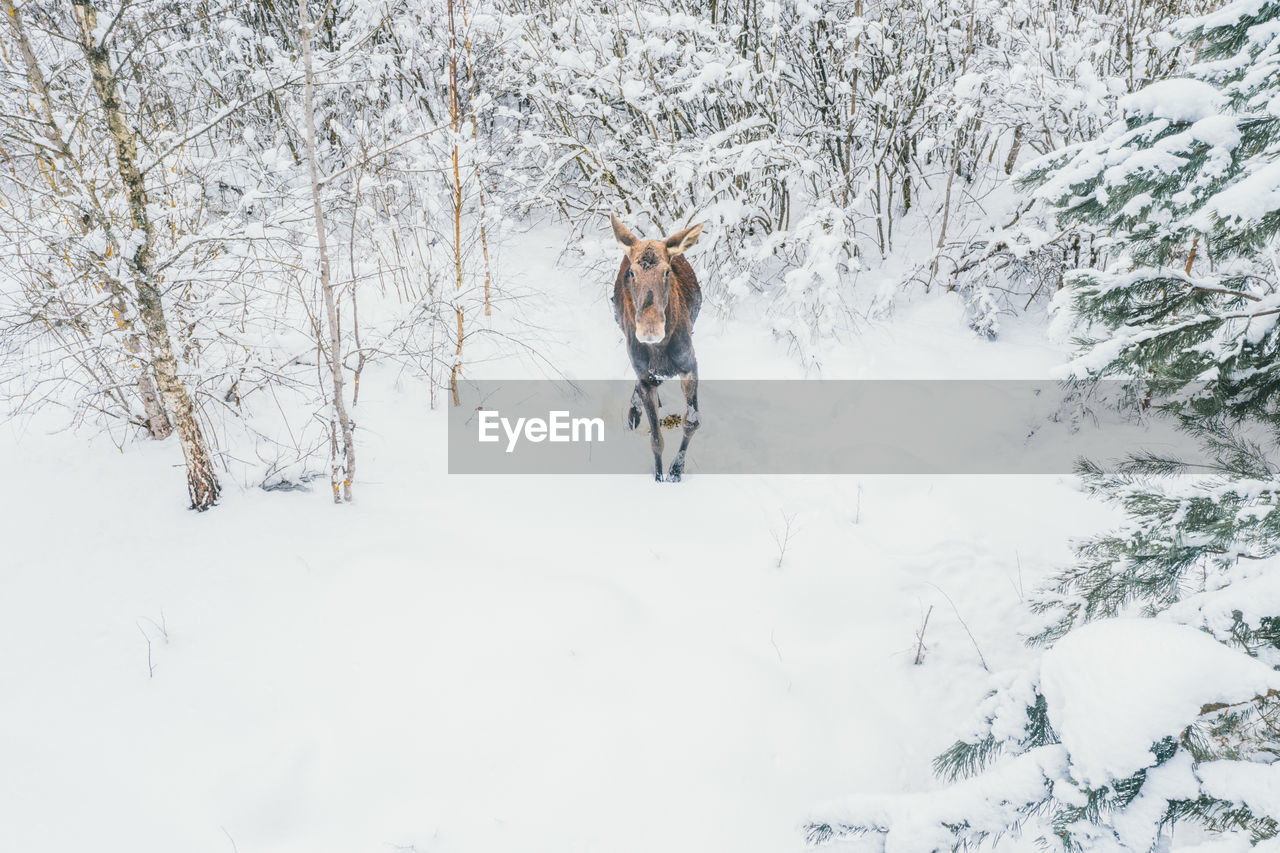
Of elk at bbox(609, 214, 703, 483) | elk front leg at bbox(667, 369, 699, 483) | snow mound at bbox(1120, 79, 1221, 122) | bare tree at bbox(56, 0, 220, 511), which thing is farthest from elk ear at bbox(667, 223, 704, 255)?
bare tree at bbox(56, 0, 220, 511)

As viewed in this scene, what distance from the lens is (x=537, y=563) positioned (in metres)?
3.96

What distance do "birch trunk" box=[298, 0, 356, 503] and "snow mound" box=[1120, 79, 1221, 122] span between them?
360 centimetres

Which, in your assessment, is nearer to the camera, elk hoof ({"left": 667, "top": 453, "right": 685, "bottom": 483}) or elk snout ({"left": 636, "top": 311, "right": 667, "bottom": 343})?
elk snout ({"left": 636, "top": 311, "right": 667, "bottom": 343})

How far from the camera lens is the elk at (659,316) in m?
4.31

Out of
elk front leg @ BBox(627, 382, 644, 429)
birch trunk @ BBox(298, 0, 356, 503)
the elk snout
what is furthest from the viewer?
elk front leg @ BBox(627, 382, 644, 429)

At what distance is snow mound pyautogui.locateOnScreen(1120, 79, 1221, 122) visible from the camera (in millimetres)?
1718

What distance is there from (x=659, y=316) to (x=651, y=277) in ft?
1.17

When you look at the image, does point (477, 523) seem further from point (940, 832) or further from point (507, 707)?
point (940, 832)

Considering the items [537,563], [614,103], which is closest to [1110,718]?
[537,563]

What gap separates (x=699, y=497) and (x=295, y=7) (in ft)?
32.8

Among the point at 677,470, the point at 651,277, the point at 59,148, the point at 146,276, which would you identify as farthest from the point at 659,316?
the point at 59,148

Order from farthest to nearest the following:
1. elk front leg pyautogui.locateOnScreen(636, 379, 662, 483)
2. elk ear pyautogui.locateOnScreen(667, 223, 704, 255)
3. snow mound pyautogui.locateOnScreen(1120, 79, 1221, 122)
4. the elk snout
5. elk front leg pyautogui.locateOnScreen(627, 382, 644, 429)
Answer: elk front leg pyautogui.locateOnScreen(627, 382, 644, 429)
elk front leg pyautogui.locateOnScreen(636, 379, 662, 483)
elk ear pyautogui.locateOnScreen(667, 223, 704, 255)
the elk snout
snow mound pyautogui.locateOnScreen(1120, 79, 1221, 122)

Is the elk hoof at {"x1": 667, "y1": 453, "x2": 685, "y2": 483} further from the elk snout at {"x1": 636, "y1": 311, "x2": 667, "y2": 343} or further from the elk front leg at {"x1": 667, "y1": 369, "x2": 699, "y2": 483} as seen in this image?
the elk snout at {"x1": 636, "y1": 311, "x2": 667, "y2": 343}

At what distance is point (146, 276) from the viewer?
334 cm
